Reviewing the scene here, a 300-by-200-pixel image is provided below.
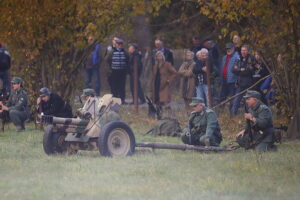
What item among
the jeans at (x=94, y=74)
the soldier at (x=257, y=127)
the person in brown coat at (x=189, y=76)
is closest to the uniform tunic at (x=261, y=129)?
the soldier at (x=257, y=127)

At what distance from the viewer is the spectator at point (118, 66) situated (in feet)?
79.5

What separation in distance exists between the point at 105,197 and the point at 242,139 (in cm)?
531

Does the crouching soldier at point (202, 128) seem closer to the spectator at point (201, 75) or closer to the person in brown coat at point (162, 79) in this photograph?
the spectator at point (201, 75)

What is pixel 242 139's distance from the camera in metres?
15.2

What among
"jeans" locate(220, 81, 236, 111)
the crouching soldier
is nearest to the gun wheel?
the crouching soldier

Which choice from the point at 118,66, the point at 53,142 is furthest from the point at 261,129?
the point at 118,66

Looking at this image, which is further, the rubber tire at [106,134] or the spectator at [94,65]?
the spectator at [94,65]

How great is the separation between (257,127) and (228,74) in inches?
286

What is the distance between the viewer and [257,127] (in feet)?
49.0

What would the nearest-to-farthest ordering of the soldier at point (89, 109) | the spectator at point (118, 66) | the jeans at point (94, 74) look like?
the soldier at point (89, 109), the spectator at point (118, 66), the jeans at point (94, 74)

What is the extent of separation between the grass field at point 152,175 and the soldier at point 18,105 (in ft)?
10.4

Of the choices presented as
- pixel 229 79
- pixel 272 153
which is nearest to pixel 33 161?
pixel 272 153

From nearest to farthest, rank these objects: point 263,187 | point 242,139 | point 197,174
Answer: point 263,187, point 197,174, point 242,139

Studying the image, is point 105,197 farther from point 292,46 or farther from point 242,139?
point 292,46
